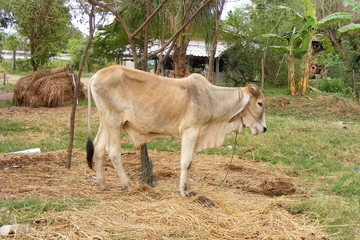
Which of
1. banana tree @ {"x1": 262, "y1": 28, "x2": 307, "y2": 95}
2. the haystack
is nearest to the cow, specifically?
the haystack

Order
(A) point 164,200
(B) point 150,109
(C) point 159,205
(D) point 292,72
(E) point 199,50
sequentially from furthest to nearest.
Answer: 1. (E) point 199,50
2. (D) point 292,72
3. (B) point 150,109
4. (A) point 164,200
5. (C) point 159,205

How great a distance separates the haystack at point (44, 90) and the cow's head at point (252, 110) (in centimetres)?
959

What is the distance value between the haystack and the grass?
2.03 m

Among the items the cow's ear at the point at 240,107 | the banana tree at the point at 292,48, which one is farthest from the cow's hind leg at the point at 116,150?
the banana tree at the point at 292,48

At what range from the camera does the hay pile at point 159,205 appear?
4.16m

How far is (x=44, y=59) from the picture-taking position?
19.7 meters

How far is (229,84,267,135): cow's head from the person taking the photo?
19.6ft

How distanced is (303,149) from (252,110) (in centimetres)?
352

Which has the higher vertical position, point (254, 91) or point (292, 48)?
point (292, 48)

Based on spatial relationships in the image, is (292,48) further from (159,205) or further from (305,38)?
(159,205)

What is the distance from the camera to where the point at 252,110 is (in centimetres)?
601

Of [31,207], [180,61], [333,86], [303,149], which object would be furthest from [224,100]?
[333,86]

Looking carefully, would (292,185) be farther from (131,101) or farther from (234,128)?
(131,101)

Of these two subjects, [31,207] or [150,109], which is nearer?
[31,207]
